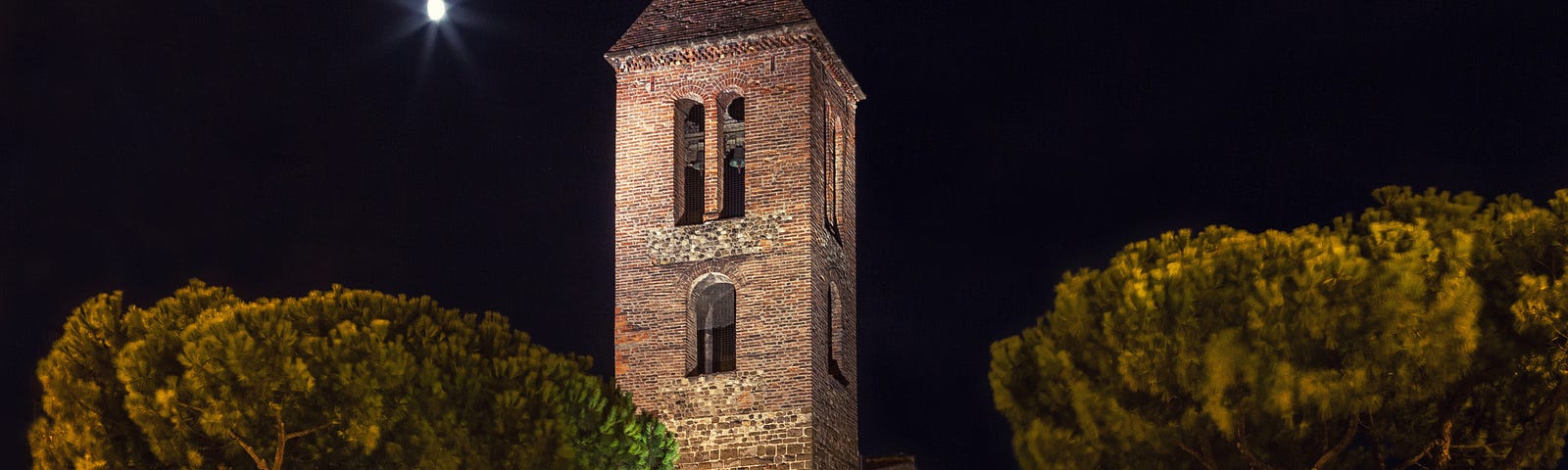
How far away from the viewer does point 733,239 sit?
34.8m

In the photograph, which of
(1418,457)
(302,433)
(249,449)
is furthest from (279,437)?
(1418,457)

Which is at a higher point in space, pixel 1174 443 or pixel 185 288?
pixel 185 288

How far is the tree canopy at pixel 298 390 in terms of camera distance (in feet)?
93.0

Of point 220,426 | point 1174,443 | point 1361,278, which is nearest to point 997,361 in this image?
point 1174,443

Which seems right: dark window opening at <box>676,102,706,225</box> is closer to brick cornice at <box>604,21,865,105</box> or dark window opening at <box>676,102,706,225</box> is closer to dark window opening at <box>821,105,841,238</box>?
brick cornice at <box>604,21,865,105</box>

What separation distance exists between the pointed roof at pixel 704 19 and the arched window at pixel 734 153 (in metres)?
1.38

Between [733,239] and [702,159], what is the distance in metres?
2.32

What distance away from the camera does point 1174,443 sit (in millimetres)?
27219

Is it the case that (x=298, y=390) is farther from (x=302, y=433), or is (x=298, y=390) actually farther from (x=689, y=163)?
(x=689, y=163)

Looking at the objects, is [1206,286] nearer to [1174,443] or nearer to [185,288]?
[1174,443]

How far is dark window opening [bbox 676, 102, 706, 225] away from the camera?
117 ft

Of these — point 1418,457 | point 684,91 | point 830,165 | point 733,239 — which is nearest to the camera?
point 1418,457

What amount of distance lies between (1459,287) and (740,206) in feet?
44.4

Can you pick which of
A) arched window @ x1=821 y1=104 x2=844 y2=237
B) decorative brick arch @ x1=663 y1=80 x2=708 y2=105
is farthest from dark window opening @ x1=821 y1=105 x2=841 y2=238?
decorative brick arch @ x1=663 y1=80 x2=708 y2=105
